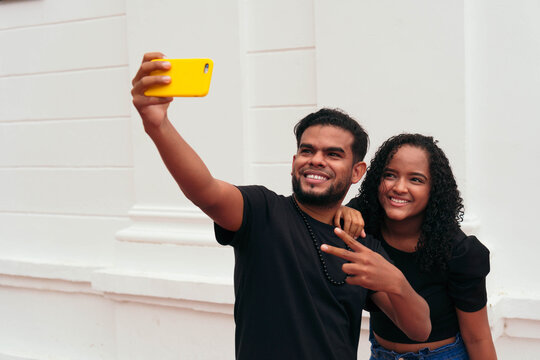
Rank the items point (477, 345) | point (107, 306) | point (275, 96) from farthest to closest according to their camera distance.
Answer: point (107, 306)
point (275, 96)
point (477, 345)

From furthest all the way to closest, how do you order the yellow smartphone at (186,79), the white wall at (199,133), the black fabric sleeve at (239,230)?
1. the white wall at (199,133)
2. the black fabric sleeve at (239,230)
3. the yellow smartphone at (186,79)

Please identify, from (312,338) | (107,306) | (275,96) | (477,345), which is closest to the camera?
(312,338)

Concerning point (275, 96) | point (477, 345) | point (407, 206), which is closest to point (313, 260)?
point (407, 206)

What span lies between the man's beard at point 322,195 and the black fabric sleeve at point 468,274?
425 millimetres

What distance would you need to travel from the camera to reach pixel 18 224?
13.2 ft

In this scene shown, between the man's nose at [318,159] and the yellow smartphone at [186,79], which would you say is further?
the man's nose at [318,159]

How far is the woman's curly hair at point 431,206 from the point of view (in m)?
1.88

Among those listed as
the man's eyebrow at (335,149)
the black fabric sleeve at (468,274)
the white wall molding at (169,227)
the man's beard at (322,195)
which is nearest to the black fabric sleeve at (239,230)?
the man's beard at (322,195)

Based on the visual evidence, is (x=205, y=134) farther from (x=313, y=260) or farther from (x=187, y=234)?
(x=313, y=260)

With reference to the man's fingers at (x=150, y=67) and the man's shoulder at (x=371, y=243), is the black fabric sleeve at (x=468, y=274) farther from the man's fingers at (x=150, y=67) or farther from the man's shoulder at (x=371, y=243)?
the man's fingers at (x=150, y=67)

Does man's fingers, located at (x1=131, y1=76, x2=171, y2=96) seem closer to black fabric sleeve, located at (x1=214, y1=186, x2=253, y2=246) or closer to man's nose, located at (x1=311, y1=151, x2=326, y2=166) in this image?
black fabric sleeve, located at (x1=214, y1=186, x2=253, y2=246)

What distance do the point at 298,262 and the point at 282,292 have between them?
3.7 inches

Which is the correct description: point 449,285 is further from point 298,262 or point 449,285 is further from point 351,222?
point 298,262

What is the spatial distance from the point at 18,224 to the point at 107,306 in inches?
36.2
